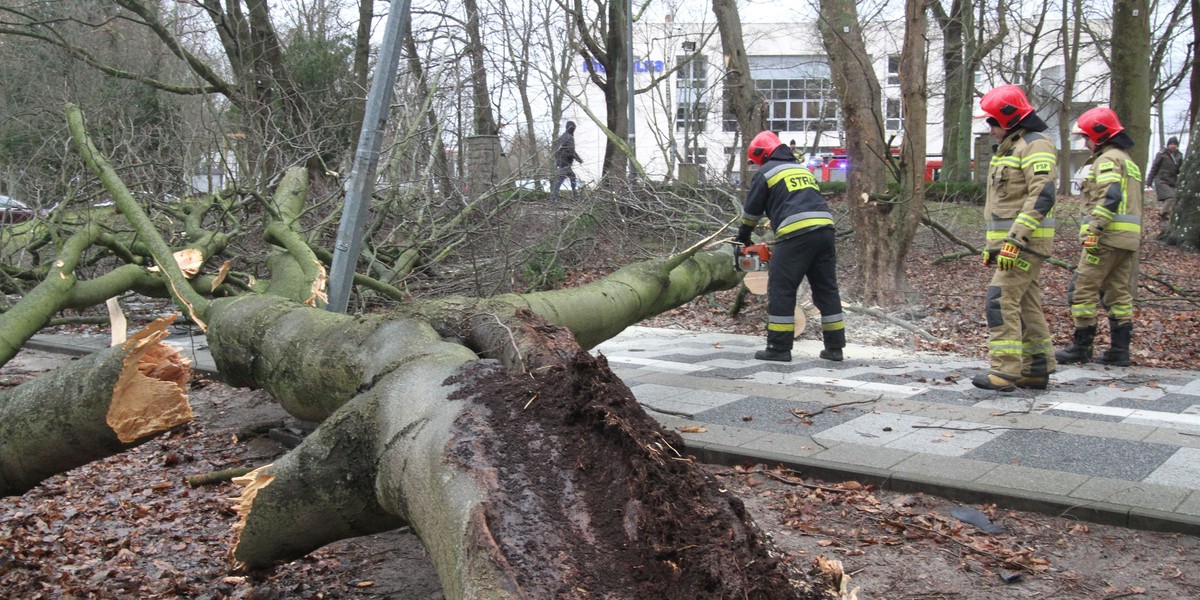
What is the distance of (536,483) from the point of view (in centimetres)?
219

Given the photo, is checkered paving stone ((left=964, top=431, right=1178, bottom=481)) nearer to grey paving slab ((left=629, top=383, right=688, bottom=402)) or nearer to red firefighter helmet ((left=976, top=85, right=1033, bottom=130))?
grey paving slab ((left=629, top=383, right=688, bottom=402))

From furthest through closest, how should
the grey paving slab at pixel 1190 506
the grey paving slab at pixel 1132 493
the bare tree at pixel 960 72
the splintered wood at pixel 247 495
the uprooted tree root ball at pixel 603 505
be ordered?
1. the bare tree at pixel 960 72
2. the grey paving slab at pixel 1132 493
3. the grey paving slab at pixel 1190 506
4. the splintered wood at pixel 247 495
5. the uprooted tree root ball at pixel 603 505

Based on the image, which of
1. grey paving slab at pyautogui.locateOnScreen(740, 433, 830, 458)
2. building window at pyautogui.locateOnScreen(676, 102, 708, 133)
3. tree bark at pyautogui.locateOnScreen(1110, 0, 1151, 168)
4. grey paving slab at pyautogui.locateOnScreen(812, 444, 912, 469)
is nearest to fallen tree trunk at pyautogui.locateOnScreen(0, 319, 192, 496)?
grey paving slab at pyautogui.locateOnScreen(740, 433, 830, 458)

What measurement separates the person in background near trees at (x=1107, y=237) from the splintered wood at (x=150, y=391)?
21.2ft

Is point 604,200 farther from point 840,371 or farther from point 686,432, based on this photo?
point 686,432

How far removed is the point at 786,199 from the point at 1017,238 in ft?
6.20

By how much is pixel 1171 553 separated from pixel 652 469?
2.46 m

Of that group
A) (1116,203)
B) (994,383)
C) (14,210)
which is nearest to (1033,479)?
(994,383)

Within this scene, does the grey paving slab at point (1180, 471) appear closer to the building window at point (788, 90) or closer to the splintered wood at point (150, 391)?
the splintered wood at point (150, 391)

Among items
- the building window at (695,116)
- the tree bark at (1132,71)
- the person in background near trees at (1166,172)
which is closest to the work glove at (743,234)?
the tree bark at (1132,71)

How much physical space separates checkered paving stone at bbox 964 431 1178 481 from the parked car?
25.9ft

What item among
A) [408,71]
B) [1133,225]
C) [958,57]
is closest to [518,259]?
[408,71]

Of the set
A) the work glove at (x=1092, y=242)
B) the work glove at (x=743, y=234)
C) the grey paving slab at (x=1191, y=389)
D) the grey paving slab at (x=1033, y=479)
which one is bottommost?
the grey paving slab at (x=1191, y=389)

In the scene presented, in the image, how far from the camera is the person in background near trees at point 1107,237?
7141mm
